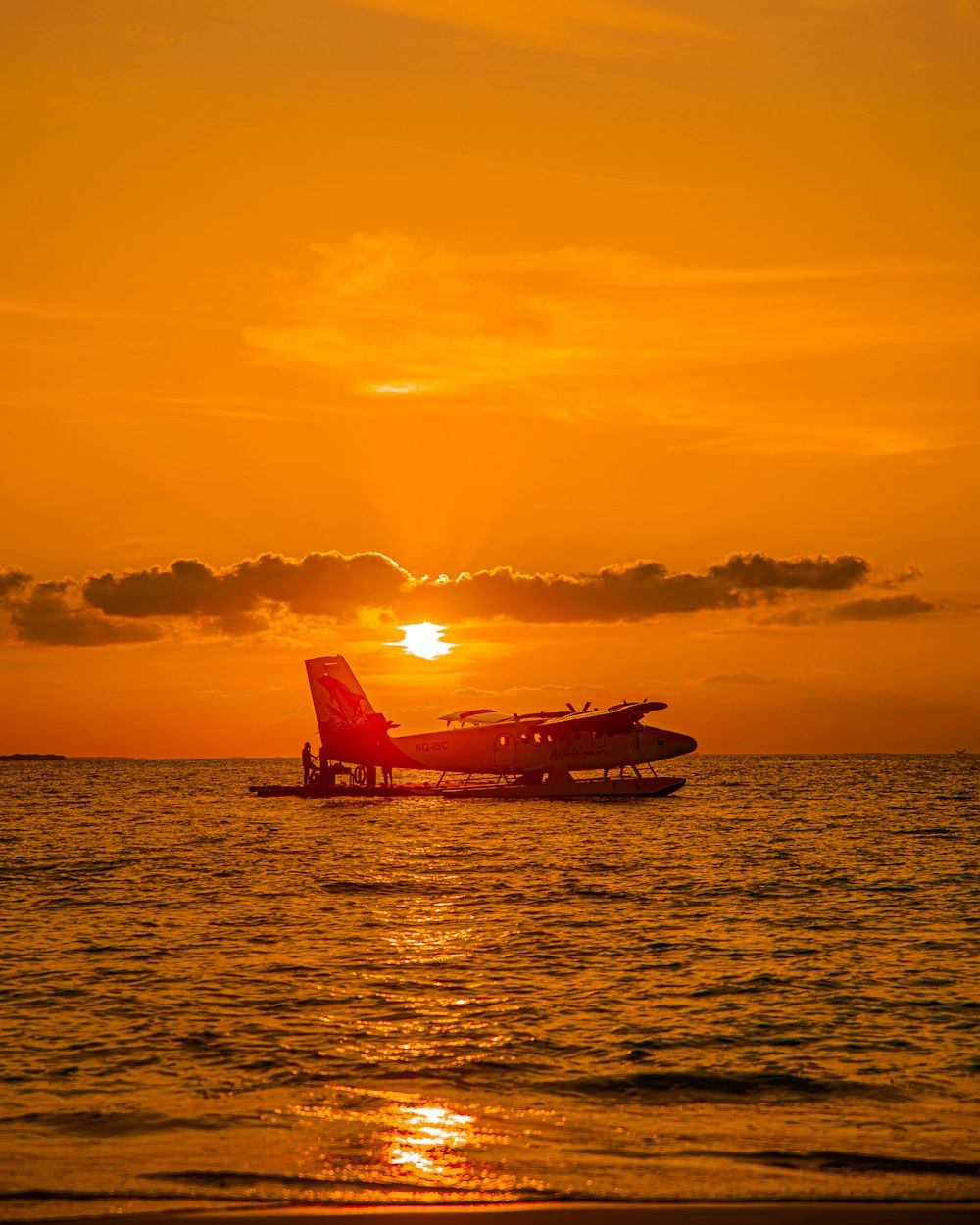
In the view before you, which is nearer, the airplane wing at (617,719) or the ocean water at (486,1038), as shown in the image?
the ocean water at (486,1038)

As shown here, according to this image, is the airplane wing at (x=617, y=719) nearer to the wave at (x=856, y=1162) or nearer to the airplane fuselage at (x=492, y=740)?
the airplane fuselage at (x=492, y=740)

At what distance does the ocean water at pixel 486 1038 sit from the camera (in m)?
10.8

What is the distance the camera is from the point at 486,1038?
16484mm

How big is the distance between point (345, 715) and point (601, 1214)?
74.2 m

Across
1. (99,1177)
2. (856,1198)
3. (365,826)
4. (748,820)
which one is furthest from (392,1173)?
(748,820)

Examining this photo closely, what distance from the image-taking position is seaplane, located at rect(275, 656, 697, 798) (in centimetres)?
7331

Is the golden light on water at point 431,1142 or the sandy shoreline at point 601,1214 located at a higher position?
the sandy shoreline at point 601,1214

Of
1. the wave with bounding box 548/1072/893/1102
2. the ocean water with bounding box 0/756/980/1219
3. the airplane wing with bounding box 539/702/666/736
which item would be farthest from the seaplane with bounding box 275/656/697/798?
the wave with bounding box 548/1072/893/1102

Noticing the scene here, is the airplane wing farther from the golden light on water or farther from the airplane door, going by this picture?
the golden light on water

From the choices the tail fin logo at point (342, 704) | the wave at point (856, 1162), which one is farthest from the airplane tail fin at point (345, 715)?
the wave at point (856, 1162)

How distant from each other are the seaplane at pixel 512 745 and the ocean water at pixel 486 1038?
111 feet

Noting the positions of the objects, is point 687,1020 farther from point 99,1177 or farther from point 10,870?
point 10,870

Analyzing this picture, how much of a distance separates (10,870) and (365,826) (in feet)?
85.0

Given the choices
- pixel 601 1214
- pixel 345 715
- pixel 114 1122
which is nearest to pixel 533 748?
pixel 345 715
